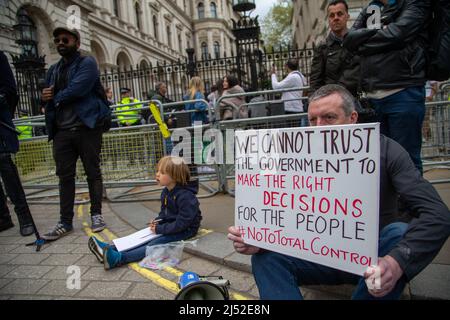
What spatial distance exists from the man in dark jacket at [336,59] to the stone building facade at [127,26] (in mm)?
2698

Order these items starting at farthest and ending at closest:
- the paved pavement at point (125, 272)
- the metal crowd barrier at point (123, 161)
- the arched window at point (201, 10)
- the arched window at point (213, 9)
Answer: the arched window at point (213, 9), the arched window at point (201, 10), the metal crowd barrier at point (123, 161), the paved pavement at point (125, 272)

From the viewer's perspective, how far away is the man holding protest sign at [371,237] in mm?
1572

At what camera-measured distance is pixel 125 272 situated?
9.53 ft

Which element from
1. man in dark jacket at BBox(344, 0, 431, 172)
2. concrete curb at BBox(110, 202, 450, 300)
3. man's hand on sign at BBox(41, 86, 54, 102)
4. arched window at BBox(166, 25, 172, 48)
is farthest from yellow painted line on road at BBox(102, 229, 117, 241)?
arched window at BBox(166, 25, 172, 48)

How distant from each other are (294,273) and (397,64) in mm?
1804

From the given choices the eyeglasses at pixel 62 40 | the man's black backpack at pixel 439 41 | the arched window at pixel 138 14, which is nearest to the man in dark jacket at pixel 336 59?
the man's black backpack at pixel 439 41

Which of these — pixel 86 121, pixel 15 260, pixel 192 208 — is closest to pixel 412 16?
pixel 192 208

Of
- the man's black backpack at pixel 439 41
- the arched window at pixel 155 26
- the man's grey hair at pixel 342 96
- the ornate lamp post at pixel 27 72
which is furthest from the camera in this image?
the arched window at pixel 155 26

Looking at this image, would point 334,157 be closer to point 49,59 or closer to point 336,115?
point 336,115

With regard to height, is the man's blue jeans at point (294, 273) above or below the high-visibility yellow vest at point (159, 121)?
below

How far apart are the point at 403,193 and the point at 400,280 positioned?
1.28 ft

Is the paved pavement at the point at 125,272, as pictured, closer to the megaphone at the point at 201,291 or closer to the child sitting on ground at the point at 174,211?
Result: the child sitting on ground at the point at 174,211

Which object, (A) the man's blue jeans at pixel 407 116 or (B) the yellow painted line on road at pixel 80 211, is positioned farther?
(B) the yellow painted line on road at pixel 80 211

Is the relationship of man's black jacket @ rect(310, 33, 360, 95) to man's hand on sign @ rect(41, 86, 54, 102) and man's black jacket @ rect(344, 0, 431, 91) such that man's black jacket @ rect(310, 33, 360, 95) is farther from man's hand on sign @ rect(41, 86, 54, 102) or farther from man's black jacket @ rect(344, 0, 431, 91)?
man's hand on sign @ rect(41, 86, 54, 102)
